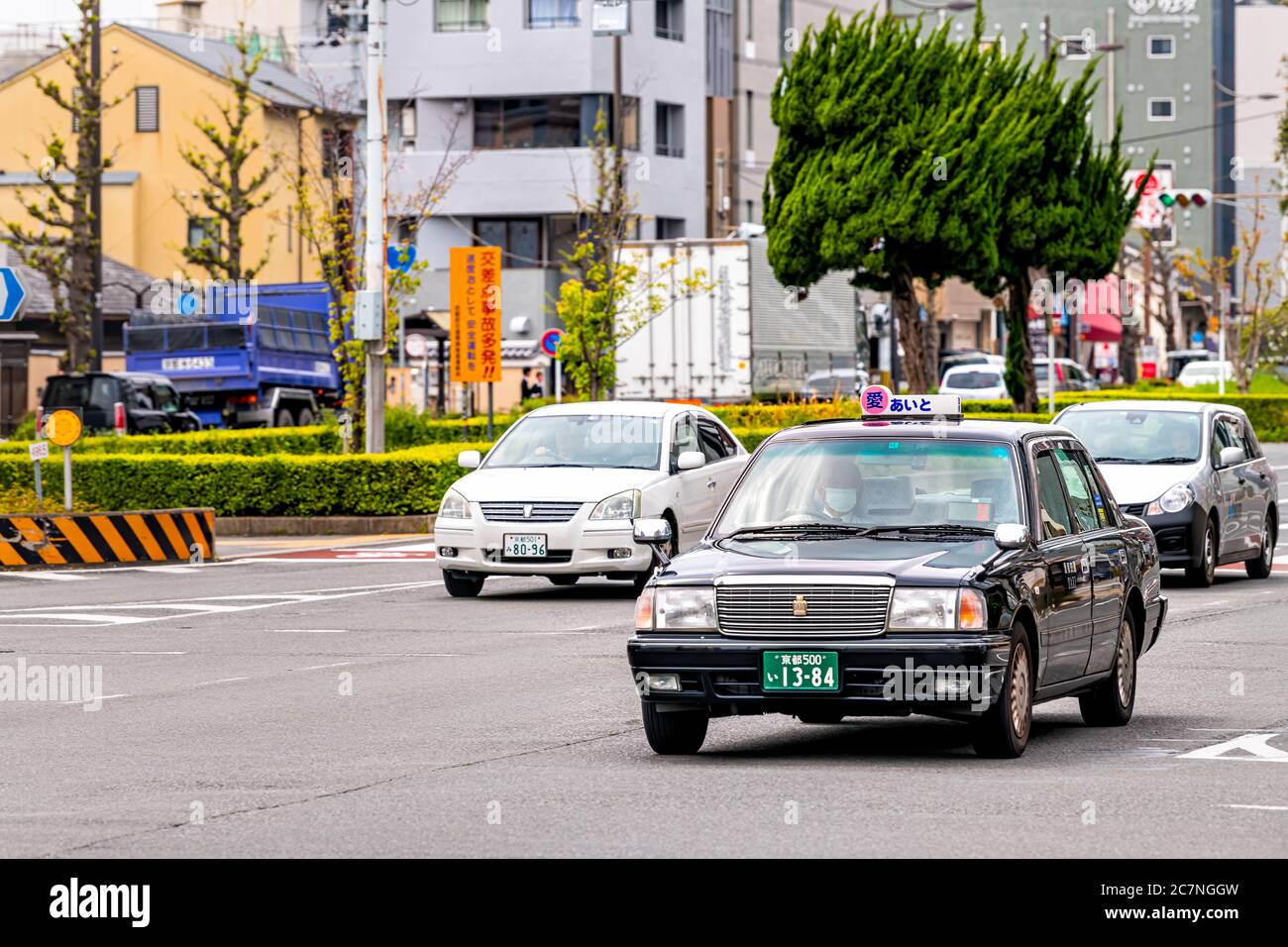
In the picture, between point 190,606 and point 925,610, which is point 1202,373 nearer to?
point 190,606

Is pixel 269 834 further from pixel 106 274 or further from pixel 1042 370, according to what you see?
pixel 106 274

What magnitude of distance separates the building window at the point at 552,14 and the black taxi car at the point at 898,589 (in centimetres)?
6151

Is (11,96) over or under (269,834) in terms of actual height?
over

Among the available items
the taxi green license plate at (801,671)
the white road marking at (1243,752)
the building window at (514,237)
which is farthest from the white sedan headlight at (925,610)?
the building window at (514,237)

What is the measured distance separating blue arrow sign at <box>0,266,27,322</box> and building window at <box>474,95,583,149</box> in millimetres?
48515

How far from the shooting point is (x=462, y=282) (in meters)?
37.1

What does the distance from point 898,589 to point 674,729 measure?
54.9 inches

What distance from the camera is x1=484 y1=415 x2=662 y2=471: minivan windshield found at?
71.4 ft

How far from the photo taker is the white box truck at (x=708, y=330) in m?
49.9
